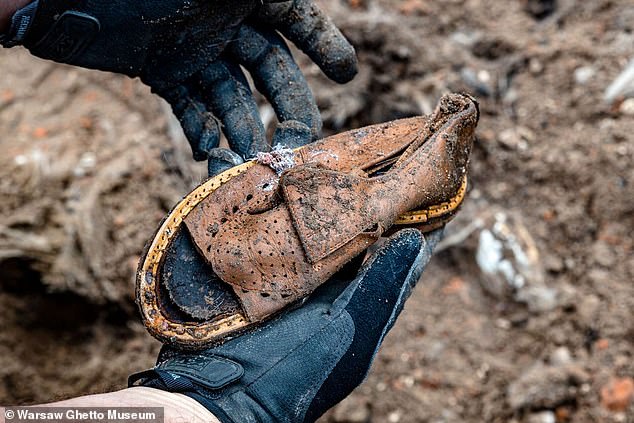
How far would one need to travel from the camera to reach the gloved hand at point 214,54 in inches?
48.6

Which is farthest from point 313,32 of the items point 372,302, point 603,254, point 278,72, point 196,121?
point 603,254

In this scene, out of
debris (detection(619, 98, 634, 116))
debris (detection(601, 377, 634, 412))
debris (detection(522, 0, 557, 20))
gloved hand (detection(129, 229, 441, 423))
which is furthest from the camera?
debris (detection(522, 0, 557, 20))

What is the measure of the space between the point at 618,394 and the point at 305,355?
912 millimetres

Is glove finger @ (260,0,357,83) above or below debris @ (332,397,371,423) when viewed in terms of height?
above

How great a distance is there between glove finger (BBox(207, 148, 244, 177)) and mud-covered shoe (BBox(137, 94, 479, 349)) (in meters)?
0.06

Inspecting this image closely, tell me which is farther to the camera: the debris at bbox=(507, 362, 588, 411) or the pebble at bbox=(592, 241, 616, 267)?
the pebble at bbox=(592, 241, 616, 267)

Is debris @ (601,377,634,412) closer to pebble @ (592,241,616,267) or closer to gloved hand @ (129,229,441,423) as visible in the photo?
pebble @ (592,241,616,267)

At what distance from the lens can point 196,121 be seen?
1.47 meters

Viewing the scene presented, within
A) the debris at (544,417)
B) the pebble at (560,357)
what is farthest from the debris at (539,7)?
the debris at (544,417)

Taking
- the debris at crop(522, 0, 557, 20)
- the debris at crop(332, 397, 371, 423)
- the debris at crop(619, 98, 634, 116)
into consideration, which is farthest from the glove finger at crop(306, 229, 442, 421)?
the debris at crop(522, 0, 557, 20)

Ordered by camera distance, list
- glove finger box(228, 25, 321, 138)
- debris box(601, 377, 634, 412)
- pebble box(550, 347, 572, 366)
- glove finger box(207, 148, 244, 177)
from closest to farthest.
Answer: glove finger box(207, 148, 244, 177) → glove finger box(228, 25, 321, 138) → debris box(601, 377, 634, 412) → pebble box(550, 347, 572, 366)

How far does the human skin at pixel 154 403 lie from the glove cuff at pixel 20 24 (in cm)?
65

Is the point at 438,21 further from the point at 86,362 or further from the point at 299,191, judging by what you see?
the point at 86,362

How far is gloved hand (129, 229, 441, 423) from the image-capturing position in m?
1.03
